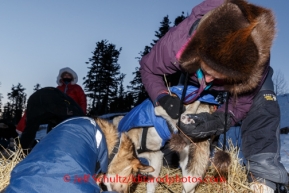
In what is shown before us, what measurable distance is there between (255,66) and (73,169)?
5.90 feet

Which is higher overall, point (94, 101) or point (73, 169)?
point (94, 101)

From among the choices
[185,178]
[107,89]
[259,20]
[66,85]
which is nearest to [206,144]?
[185,178]

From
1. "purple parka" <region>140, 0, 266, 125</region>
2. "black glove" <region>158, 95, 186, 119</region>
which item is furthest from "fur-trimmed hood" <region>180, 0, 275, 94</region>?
"black glove" <region>158, 95, 186, 119</region>

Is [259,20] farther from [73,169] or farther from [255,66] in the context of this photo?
[73,169]

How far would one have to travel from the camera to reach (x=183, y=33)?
3564mm

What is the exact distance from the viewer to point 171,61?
3.68 meters

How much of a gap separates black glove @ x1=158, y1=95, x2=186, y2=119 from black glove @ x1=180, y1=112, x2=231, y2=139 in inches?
4.1

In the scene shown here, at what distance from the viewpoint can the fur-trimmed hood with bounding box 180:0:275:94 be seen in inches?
111

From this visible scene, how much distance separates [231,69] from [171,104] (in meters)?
0.98

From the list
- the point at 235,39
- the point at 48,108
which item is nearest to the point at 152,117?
the point at 235,39

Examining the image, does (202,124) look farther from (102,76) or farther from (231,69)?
(102,76)

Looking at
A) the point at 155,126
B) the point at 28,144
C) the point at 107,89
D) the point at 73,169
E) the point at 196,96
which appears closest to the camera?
the point at 73,169

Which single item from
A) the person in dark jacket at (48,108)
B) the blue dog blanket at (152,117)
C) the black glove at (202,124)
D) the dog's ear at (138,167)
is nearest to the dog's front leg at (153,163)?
the blue dog blanket at (152,117)

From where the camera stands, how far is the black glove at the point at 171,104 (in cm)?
377
